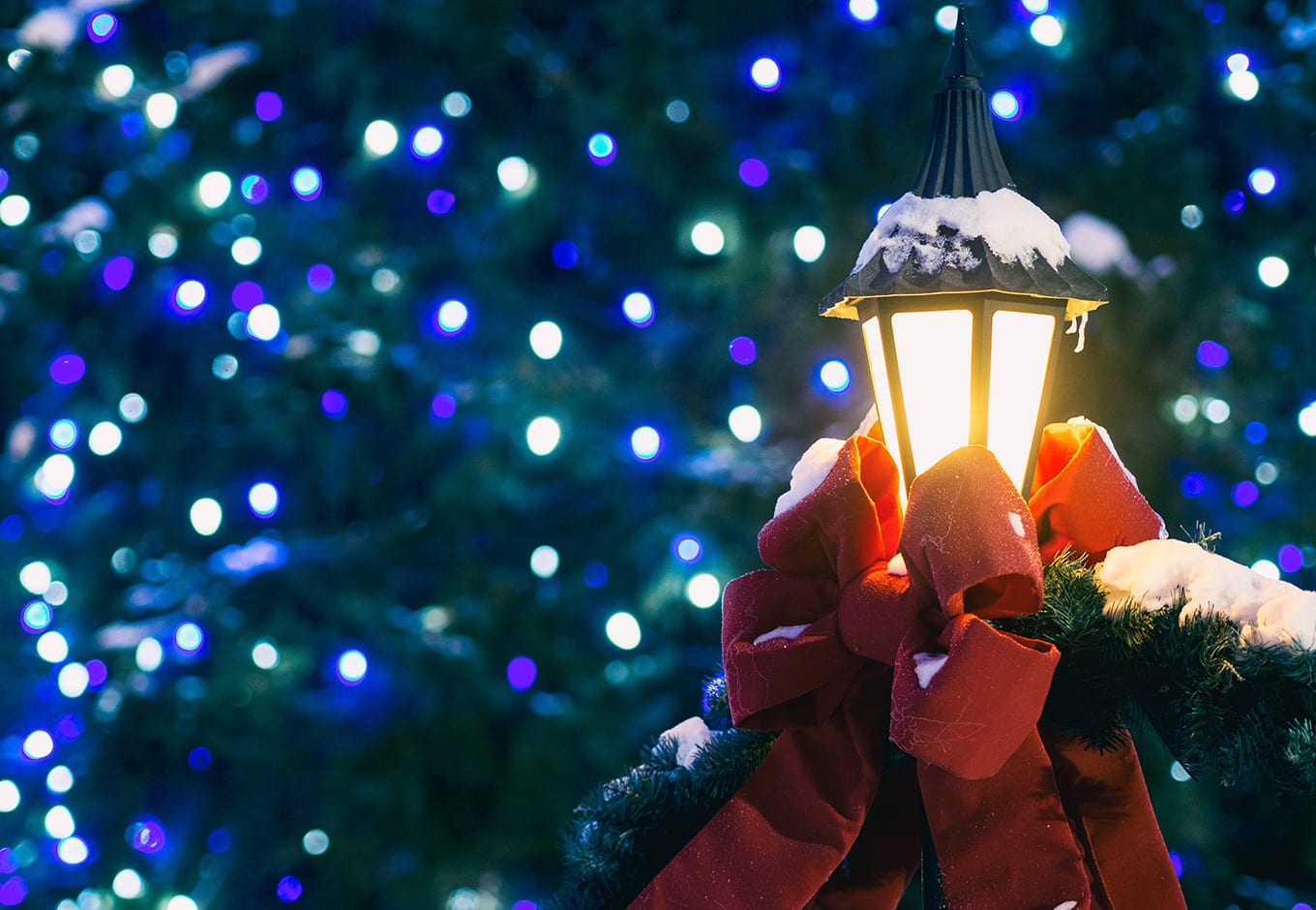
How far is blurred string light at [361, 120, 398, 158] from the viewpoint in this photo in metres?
1.86

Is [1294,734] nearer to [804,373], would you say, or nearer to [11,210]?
[804,373]

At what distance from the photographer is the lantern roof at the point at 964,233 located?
579mm

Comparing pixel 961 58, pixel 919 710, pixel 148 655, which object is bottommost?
pixel 148 655

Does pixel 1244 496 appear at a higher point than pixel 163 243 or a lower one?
higher

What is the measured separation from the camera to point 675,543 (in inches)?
65.9

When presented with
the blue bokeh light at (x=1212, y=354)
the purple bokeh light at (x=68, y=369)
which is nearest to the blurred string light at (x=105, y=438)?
the purple bokeh light at (x=68, y=369)

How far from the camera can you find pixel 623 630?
1.71m

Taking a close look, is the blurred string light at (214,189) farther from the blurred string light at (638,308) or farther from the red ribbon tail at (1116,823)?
the red ribbon tail at (1116,823)

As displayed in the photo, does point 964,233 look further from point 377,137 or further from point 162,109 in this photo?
point 162,109

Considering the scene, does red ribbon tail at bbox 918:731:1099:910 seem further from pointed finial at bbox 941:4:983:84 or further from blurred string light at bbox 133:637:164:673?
blurred string light at bbox 133:637:164:673

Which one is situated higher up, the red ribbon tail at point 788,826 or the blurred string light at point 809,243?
the red ribbon tail at point 788,826

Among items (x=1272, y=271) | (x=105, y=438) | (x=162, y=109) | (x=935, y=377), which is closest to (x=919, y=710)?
(x=935, y=377)

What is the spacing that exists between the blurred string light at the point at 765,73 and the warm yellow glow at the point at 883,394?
51.1 inches

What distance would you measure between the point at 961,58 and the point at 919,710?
16.5 inches
